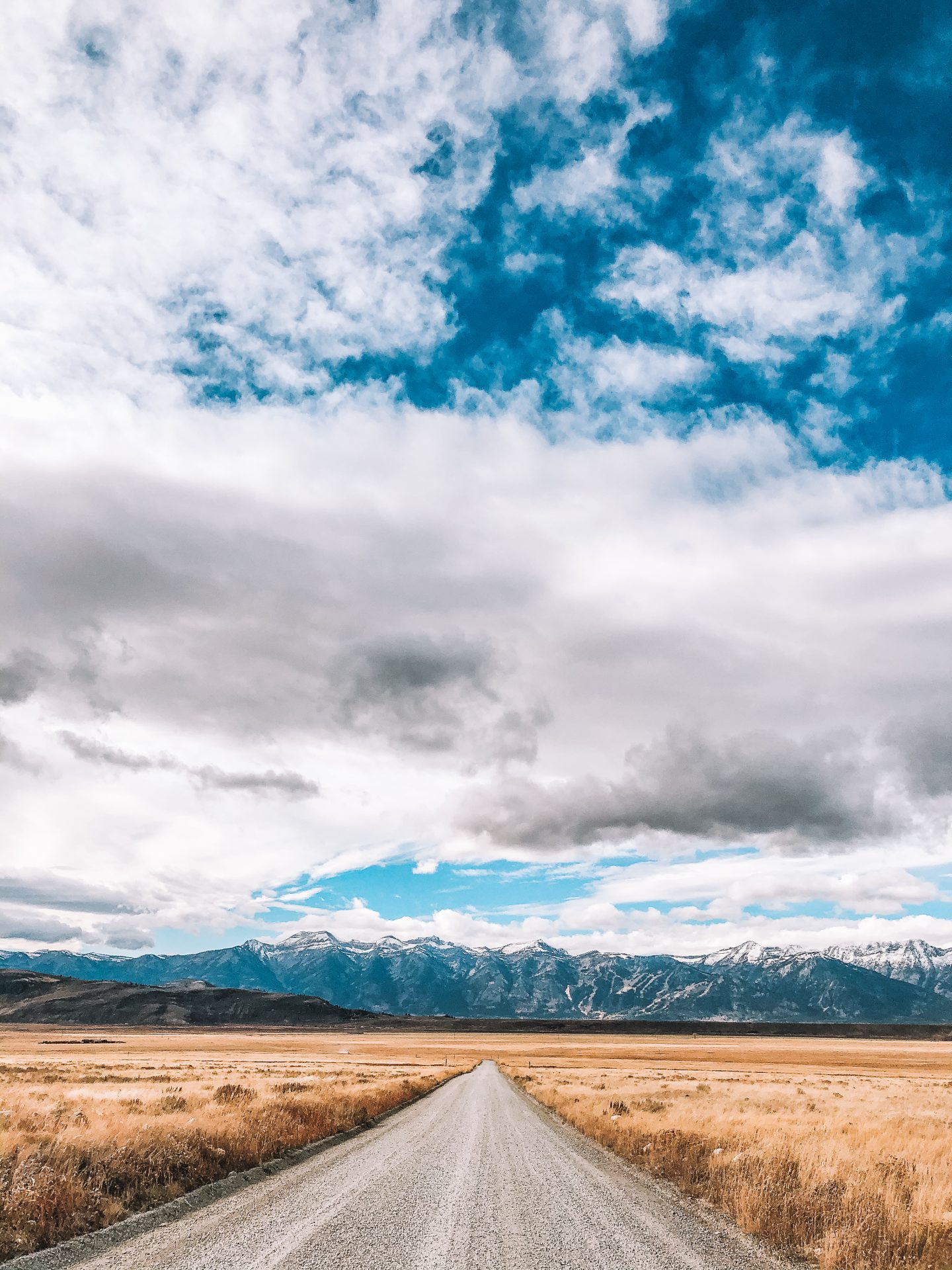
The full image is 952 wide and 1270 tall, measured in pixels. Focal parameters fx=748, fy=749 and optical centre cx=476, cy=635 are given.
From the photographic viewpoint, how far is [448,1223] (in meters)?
11.7

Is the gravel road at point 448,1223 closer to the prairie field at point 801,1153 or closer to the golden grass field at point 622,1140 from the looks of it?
the prairie field at point 801,1153

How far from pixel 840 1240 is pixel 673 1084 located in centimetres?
4568

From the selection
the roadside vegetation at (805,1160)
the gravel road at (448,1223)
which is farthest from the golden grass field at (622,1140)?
the gravel road at (448,1223)

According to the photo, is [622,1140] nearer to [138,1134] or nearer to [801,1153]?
[801,1153]

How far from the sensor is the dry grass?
11570 mm

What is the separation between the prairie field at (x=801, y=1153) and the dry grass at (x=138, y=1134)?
30.2 feet

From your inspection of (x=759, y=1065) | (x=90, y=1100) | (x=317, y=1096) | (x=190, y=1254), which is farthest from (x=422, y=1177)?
(x=759, y=1065)

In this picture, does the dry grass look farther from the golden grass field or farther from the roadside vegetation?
the roadside vegetation

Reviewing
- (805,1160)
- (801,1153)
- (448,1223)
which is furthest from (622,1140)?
(448,1223)

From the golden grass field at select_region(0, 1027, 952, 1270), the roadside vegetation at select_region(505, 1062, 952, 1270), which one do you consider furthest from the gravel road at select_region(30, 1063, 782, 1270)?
the golden grass field at select_region(0, 1027, 952, 1270)

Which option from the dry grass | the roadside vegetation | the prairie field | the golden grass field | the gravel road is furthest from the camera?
the dry grass

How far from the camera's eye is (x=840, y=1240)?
34.7ft

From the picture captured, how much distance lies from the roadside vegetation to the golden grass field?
1.9 inches

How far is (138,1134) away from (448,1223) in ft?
28.7
